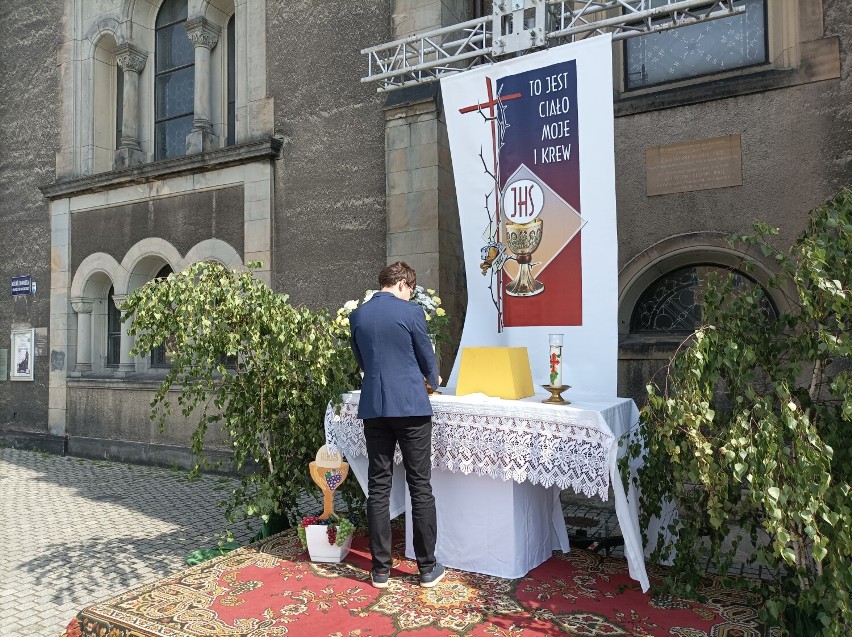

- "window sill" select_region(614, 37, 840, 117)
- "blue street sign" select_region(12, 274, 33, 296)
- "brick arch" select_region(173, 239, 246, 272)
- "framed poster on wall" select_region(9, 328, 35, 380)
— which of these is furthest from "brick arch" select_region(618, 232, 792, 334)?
"blue street sign" select_region(12, 274, 33, 296)

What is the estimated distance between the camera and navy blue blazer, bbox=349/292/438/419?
13.8ft

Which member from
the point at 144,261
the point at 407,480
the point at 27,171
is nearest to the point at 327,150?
the point at 144,261

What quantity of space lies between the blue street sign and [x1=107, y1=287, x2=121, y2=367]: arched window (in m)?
1.61

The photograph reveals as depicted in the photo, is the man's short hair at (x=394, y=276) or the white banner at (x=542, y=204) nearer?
the man's short hair at (x=394, y=276)

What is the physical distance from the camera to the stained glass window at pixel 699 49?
6930 mm

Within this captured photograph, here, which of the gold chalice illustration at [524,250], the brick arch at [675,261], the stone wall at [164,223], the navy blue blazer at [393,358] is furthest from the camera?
the stone wall at [164,223]

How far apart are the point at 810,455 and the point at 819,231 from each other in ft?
3.54

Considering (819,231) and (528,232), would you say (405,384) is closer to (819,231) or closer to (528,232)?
(528,232)

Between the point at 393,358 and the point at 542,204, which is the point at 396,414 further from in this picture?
the point at 542,204

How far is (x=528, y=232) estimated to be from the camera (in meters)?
5.35

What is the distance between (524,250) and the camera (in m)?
5.37

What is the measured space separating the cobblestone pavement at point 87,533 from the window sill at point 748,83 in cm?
564

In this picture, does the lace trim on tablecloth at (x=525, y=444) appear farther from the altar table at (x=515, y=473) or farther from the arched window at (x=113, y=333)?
the arched window at (x=113, y=333)

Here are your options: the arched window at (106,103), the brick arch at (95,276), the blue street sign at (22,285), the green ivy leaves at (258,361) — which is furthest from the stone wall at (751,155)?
the blue street sign at (22,285)
